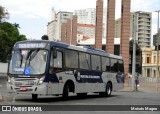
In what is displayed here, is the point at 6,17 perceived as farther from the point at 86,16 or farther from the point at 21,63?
the point at 86,16

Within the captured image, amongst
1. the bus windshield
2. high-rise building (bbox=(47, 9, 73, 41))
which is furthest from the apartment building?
the bus windshield

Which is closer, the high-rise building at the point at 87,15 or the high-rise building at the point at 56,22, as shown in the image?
the high-rise building at the point at 56,22

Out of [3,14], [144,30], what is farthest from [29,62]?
[144,30]

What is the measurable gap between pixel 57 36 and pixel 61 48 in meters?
110

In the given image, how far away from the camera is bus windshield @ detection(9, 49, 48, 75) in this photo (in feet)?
66.1

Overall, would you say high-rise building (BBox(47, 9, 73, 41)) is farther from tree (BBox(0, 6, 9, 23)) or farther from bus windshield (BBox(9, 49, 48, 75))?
bus windshield (BBox(9, 49, 48, 75))

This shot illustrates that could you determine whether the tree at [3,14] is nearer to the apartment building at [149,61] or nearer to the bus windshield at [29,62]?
the bus windshield at [29,62]

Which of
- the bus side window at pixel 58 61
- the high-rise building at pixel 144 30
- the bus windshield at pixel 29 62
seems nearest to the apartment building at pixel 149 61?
the high-rise building at pixel 144 30

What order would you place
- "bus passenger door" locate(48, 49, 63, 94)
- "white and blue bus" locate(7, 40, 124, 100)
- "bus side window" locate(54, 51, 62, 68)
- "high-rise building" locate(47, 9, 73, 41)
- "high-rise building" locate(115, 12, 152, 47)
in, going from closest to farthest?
1. "white and blue bus" locate(7, 40, 124, 100)
2. "bus passenger door" locate(48, 49, 63, 94)
3. "bus side window" locate(54, 51, 62, 68)
4. "high-rise building" locate(47, 9, 73, 41)
5. "high-rise building" locate(115, 12, 152, 47)

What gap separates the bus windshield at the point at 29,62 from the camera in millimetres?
20156

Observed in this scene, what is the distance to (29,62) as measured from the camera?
20375 millimetres

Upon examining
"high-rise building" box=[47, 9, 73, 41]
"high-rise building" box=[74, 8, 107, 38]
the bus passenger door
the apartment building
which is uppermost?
"high-rise building" box=[74, 8, 107, 38]

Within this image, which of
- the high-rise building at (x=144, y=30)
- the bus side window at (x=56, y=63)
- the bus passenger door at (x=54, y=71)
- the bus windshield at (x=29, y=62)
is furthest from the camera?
the high-rise building at (x=144, y=30)

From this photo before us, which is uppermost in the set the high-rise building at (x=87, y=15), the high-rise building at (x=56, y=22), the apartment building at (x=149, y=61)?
the high-rise building at (x=87, y=15)
